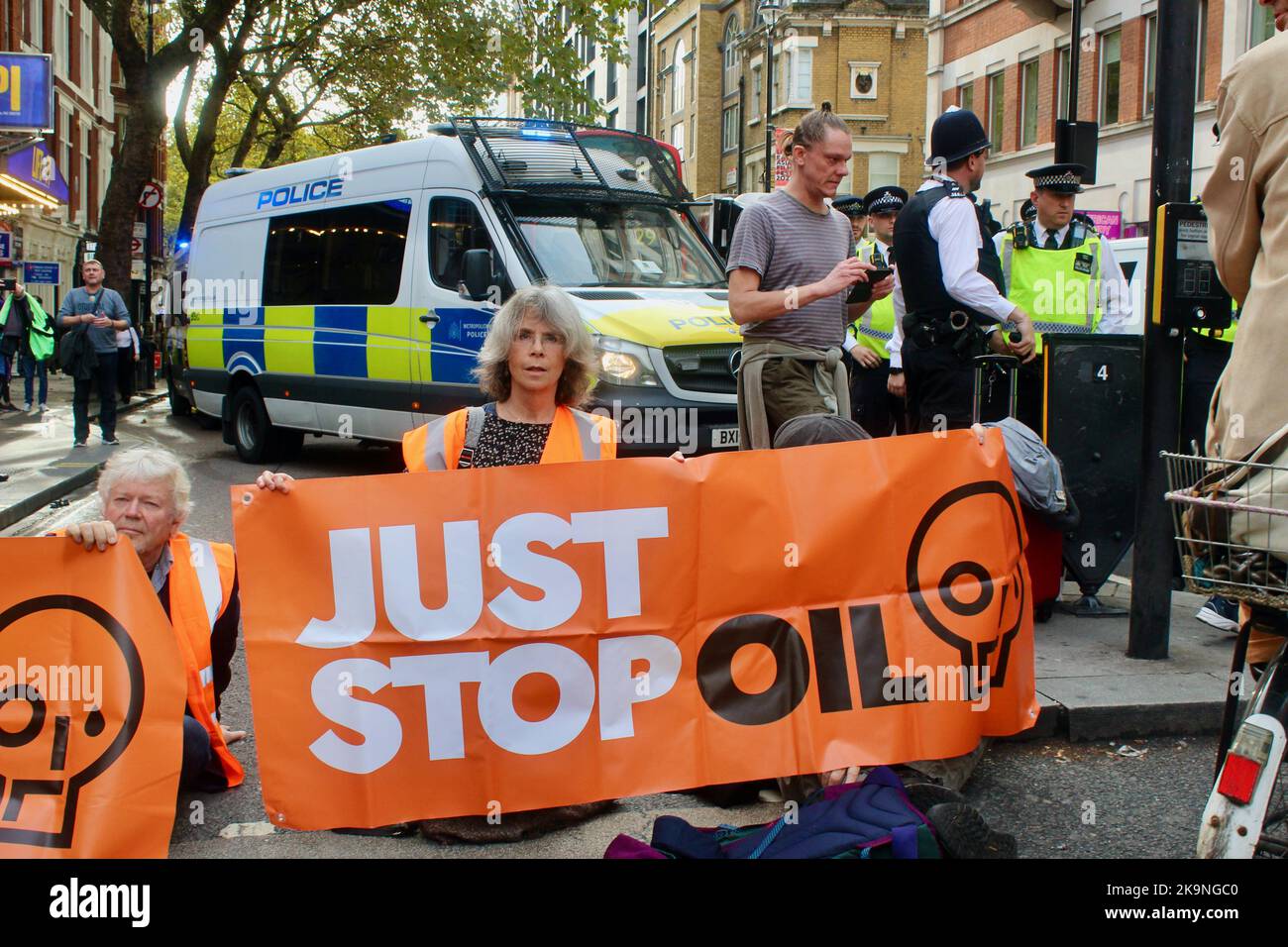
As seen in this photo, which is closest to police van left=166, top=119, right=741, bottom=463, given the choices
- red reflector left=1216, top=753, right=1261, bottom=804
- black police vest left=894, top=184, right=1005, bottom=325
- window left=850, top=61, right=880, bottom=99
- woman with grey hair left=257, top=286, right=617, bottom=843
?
black police vest left=894, top=184, right=1005, bottom=325

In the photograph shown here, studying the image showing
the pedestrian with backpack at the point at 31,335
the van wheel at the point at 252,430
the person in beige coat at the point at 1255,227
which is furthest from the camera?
the pedestrian with backpack at the point at 31,335

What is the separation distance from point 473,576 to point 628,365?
18.2ft

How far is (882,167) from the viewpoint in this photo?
49.7m

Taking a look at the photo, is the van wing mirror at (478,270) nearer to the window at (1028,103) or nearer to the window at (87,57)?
the window at (1028,103)

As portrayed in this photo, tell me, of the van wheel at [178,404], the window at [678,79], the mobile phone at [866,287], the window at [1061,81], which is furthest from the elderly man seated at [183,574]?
the window at [678,79]

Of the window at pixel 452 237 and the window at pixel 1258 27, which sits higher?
the window at pixel 1258 27

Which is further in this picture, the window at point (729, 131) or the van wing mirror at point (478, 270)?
the window at point (729, 131)

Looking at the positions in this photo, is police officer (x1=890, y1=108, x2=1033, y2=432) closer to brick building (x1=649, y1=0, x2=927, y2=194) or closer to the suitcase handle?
the suitcase handle

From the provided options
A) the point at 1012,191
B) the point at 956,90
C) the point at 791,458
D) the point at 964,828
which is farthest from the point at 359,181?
the point at 956,90

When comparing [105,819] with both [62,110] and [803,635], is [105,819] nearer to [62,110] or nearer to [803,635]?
[803,635]

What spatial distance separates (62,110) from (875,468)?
3876 cm

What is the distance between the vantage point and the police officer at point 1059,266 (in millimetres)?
7121

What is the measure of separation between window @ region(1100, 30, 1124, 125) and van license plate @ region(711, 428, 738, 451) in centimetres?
2176

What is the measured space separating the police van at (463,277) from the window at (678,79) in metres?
52.7
